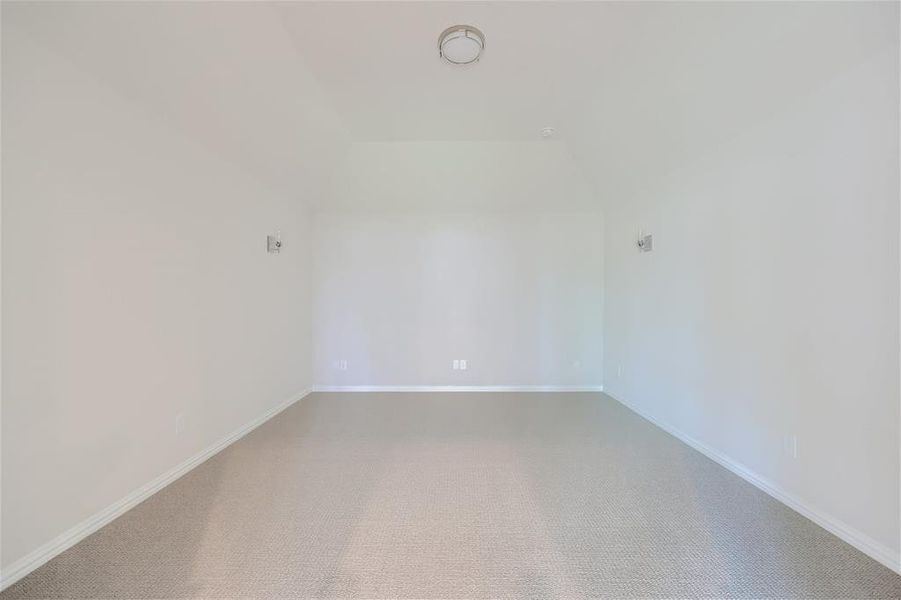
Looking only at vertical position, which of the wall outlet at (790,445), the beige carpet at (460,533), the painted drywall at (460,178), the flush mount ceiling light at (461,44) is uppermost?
the flush mount ceiling light at (461,44)

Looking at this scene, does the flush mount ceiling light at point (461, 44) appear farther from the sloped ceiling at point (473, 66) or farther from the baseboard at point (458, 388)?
the baseboard at point (458, 388)

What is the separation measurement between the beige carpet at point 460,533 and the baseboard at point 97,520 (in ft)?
0.16

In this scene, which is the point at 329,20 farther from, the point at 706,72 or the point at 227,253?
the point at 706,72

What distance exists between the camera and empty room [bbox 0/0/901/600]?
62.4 inches

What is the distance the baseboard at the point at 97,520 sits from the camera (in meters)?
1.53

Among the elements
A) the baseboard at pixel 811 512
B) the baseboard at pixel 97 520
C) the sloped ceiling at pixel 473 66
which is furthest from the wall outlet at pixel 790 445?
the baseboard at pixel 97 520

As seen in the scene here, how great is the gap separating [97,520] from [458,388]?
3488mm

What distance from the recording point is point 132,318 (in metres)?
2.11

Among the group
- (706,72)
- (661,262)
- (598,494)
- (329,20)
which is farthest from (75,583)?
(661,262)

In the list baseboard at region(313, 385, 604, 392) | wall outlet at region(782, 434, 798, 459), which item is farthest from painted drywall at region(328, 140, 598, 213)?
wall outlet at region(782, 434, 798, 459)

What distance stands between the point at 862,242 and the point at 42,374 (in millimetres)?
3683

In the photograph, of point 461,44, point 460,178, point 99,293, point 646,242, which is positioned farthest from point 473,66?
point 99,293

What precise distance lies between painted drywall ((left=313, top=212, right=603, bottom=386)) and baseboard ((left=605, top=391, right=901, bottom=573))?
6.68 feet

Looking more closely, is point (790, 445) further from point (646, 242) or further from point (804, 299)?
point (646, 242)
